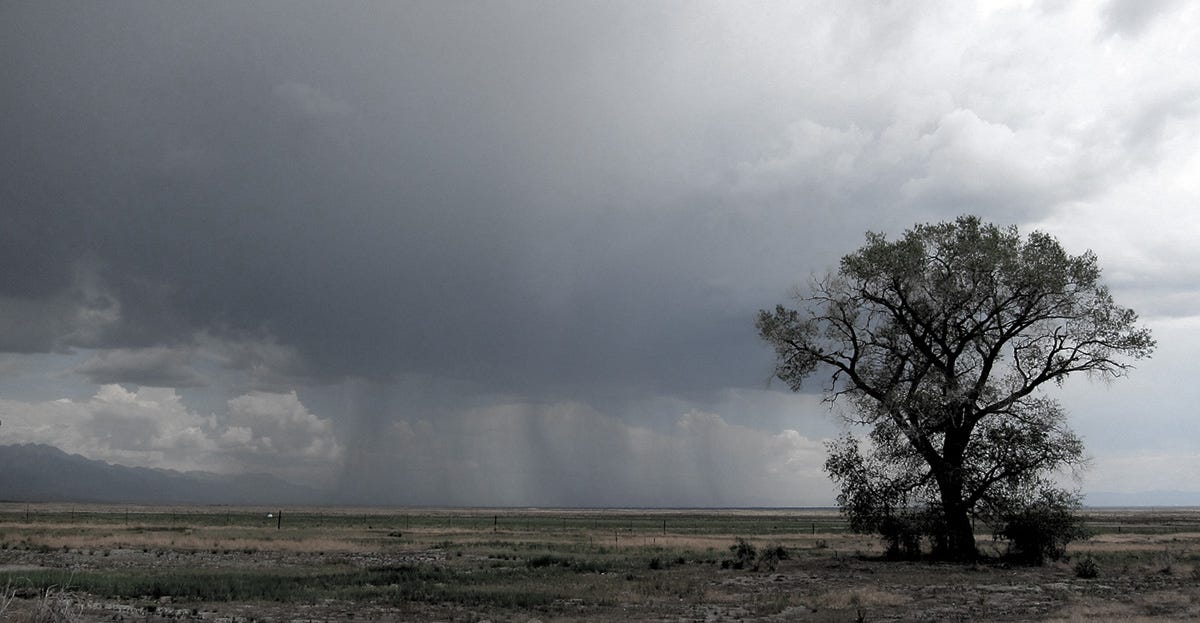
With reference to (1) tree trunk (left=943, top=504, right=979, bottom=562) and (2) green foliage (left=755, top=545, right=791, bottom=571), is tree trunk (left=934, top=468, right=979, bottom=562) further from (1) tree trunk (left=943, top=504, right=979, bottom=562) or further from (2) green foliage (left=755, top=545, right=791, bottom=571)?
(2) green foliage (left=755, top=545, right=791, bottom=571)

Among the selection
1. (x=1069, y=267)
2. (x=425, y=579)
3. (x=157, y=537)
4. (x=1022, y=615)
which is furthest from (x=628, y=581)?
(x=157, y=537)

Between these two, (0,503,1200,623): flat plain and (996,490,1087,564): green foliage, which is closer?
(0,503,1200,623): flat plain

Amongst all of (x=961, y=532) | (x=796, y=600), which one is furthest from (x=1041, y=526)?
(x=796, y=600)

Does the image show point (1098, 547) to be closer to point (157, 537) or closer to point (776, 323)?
point (776, 323)

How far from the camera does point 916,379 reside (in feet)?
127

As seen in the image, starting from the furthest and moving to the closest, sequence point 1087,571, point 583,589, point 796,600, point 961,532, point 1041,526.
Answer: point 961,532 < point 1041,526 < point 1087,571 < point 583,589 < point 796,600

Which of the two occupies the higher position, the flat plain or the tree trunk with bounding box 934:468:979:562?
the tree trunk with bounding box 934:468:979:562

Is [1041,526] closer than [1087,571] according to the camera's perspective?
No

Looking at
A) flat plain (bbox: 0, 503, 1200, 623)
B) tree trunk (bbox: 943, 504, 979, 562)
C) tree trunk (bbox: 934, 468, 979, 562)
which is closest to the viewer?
flat plain (bbox: 0, 503, 1200, 623)

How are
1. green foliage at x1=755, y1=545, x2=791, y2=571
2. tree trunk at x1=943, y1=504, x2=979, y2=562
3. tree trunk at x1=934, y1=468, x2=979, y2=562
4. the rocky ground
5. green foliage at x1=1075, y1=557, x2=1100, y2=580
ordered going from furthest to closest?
tree trunk at x1=943, y1=504, x2=979, y2=562 < tree trunk at x1=934, y1=468, x2=979, y2=562 < green foliage at x1=755, y1=545, x2=791, y2=571 < green foliage at x1=1075, y1=557, x2=1100, y2=580 < the rocky ground

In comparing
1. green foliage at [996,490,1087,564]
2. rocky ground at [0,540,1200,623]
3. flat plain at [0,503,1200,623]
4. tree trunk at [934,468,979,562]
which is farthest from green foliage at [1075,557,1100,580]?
tree trunk at [934,468,979,562]

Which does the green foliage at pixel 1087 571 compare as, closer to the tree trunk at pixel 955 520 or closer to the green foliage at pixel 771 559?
the tree trunk at pixel 955 520

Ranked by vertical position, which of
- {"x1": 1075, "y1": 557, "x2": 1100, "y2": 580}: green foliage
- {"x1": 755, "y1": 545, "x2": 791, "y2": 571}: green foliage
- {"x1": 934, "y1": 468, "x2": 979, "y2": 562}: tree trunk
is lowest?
{"x1": 755, "y1": 545, "x2": 791, "y2": 571}: green foliage

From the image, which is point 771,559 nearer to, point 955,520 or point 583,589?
point 955,520
